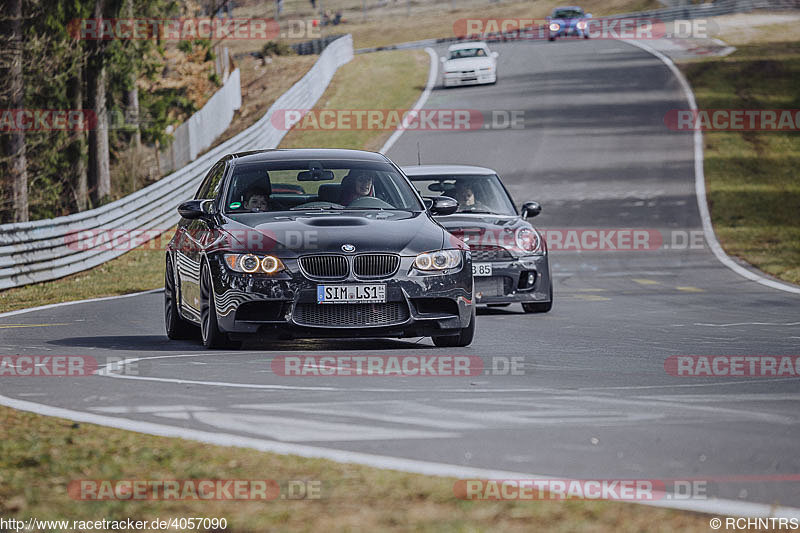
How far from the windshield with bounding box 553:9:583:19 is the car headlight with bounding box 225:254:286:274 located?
55956 millimetres

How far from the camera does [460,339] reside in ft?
32.3

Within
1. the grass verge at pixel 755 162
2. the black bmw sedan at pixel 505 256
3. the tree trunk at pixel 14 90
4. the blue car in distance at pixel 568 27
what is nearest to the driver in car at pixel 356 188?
the black bmw sedan at pixel 505 256

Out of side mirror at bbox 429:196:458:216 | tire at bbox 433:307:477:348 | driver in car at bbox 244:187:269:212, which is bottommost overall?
tire at bbox 433:307:477:348

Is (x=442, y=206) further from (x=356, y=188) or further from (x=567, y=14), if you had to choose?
(x=567, y=14)

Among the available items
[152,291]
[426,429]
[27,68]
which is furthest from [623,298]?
[27,68]

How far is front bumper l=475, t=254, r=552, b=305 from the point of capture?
13.6 meters

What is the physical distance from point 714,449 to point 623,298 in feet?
34.7

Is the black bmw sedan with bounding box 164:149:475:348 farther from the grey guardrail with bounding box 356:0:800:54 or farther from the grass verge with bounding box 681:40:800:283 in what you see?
the grey guardrail with bounding box 356:0:800:54

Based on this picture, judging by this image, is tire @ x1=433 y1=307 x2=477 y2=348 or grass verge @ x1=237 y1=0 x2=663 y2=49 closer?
tire @ x1=433 y1=307 x2=477 y2=348

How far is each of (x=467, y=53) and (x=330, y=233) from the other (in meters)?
37.9

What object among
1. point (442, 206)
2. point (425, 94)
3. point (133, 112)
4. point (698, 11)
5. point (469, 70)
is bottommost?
point (442, 206)

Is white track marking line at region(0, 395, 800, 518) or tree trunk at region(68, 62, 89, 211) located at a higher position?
tree trunk at region(68, 62, 89, 211)

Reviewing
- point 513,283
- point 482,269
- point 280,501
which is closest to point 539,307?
point 513,283

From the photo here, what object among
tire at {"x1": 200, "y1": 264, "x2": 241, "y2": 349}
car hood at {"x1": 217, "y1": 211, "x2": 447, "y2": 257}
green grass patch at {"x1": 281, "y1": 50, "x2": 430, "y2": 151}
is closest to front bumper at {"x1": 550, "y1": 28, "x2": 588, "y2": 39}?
green grass patch at {"x1": 281, "y1": 50, "x2": 430, "y2": 151}
